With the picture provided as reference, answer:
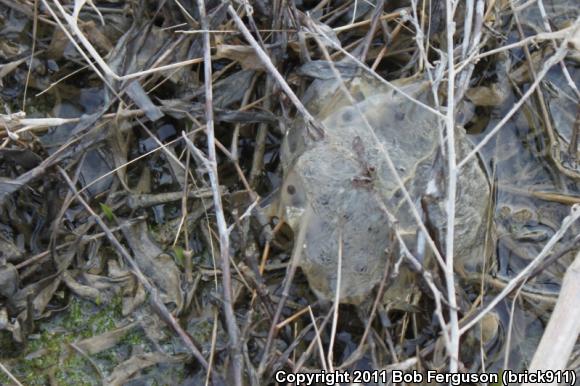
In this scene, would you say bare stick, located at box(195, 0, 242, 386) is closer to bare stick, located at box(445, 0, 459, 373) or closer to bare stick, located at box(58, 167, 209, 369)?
bare stick, located at box(58, 167, 209, 369)

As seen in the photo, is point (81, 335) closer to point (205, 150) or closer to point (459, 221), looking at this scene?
point (205, 150)

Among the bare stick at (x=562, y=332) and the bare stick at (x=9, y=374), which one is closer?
the bare stick at (x=562, y=332)

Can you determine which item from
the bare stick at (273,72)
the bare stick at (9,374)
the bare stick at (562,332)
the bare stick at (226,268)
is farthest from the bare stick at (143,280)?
the bare stick at (562,332)

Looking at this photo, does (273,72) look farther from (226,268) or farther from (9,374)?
(9,374)

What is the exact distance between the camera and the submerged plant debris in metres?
2.11

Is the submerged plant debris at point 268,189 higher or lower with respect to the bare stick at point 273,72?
lower

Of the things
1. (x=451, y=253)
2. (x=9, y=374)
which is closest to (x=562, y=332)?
(x=451, y=253)

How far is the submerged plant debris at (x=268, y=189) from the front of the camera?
2111 millimetres

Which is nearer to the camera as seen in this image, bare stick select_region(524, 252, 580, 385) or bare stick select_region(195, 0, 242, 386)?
bare stick select_region(524, 252, 580, 385)

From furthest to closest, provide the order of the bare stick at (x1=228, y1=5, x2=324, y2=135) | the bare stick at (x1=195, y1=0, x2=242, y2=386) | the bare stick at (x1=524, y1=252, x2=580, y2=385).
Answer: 1. the bare stick at (x1=228, y1=5, x2=324, y2=135)
2. the bare stick at (x1=195, y1=0, x2=242, y2=386)
3. the bare stick at (x1=524, y1=252, x2=580, y2=385)

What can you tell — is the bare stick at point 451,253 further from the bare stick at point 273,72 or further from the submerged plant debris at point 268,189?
the bare stick at point 273,72

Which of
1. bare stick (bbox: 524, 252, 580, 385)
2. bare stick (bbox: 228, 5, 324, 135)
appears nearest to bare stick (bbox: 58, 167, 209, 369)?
bare stick (bbox: 228, 5, 324, 135)

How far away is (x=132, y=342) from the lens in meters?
2.23

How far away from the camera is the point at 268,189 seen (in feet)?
7.82
